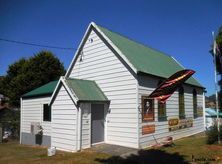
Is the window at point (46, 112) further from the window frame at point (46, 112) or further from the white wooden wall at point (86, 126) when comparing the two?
the white wooden wall at point (86, 126)

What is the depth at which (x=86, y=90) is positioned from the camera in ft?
54.1

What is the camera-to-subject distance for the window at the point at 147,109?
15.9 metres

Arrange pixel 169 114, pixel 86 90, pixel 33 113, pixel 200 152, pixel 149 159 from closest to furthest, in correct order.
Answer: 1. pixel 149 159
2. pixel 200 152
3. pixel 86 90
4. pixel 169 114
5. pixel 33 113

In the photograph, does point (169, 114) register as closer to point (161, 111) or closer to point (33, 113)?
point (161, 111)

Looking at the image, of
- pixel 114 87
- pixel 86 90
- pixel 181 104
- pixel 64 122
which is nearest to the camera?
pixel 64 122

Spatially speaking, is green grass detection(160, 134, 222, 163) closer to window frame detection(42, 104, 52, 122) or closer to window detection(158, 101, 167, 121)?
window detection(158, 101, 167, 121)

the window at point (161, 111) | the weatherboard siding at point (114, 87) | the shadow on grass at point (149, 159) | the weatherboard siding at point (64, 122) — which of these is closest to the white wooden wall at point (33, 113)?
the weatherboard siding at point (64, 122)

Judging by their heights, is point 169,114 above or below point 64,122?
above

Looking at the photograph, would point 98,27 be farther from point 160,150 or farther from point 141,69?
point 160,150

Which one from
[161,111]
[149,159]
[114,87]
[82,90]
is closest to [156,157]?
[149,159]

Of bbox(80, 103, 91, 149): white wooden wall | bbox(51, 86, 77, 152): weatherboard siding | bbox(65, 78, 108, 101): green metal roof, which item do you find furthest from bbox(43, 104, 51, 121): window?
bbox(80, 103, 91, 149): white wooden wall

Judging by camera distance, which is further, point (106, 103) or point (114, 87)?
point (106, 103)

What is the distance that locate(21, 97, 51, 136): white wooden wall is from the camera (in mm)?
19797

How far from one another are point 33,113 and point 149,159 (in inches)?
460
